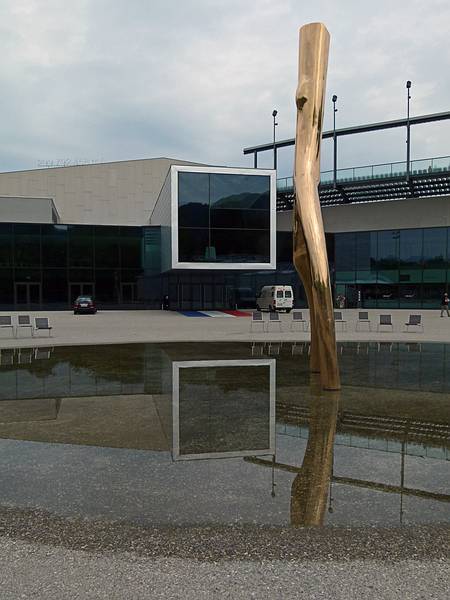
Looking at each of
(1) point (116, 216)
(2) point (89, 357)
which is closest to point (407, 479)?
(2) point (89, 357)

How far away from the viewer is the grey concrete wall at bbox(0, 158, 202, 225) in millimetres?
52656

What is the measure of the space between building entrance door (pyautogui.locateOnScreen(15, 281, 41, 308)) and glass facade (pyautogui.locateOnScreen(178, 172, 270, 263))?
1478 cm

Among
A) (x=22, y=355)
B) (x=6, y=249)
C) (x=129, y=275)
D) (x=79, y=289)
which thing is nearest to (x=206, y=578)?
(x=22, y=355)

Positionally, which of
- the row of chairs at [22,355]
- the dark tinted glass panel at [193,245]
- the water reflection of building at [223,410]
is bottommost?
the row of chairs at [22,355]

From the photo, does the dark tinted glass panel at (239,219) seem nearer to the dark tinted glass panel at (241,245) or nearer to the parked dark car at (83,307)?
the dark tinted glass panel at (241,245)

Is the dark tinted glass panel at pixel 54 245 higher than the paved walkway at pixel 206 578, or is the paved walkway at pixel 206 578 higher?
the dark tinted glass panel at pixel 54 245

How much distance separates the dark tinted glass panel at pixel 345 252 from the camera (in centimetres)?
4912

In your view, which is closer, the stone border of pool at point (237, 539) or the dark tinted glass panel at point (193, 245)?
the stone border of pool at point (237, 539)

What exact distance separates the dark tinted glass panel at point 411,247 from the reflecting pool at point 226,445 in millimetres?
36828

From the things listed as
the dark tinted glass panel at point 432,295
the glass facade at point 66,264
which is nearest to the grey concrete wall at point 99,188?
the glass facade at point 66,264

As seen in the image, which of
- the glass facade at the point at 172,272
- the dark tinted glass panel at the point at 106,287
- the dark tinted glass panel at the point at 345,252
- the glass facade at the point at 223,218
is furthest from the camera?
the dark tinted glass panel at the point at 345,252

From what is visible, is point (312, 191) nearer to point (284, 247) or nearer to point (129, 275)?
point (129, 275)

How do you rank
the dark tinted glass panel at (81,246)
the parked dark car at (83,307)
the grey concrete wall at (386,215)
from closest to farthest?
1. the parked dark car at (83,307)
2. the dark tinted glass panel at (81,246)
3. the grey concrete wall at (386,215)

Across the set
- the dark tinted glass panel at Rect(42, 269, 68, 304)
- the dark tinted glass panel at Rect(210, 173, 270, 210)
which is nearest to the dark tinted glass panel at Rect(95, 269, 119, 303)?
the dark tinted glass panel at Rect(42, 269, 68, 304)
